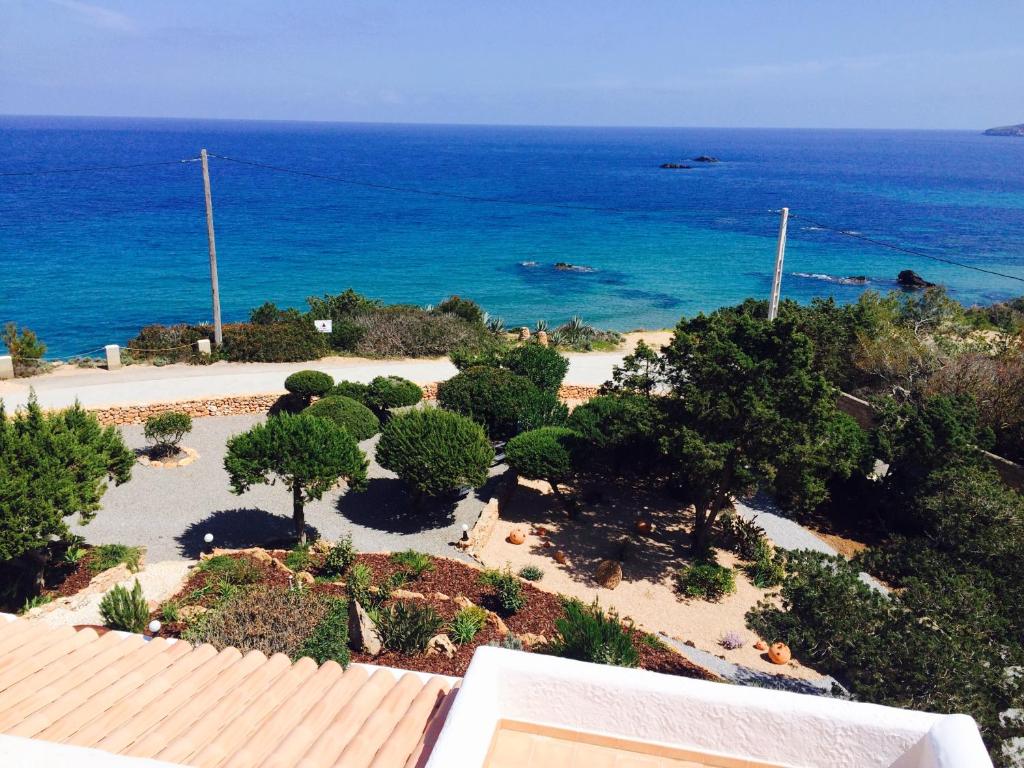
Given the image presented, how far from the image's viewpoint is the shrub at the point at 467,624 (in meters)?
10.6

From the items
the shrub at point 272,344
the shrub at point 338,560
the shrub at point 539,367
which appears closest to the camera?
the shrub at point 338,560

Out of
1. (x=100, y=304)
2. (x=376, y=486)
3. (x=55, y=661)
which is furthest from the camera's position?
(x=100, y=304)

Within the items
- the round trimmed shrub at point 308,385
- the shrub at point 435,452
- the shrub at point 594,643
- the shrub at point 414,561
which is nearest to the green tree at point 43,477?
the shrub at point 414,561

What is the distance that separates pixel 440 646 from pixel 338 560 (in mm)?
3382

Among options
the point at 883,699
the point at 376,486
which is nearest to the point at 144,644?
the point at 883,699

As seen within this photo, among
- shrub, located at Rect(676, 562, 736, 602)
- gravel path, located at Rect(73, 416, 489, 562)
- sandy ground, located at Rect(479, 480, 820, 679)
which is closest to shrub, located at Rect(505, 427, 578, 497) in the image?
sandy ground, located at Rect(479, 480, 820, 679)

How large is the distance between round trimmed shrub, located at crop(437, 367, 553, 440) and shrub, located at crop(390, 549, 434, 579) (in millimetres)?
5428

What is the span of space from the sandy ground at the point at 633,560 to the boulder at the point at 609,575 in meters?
0.12

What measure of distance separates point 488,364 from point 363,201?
7432cm

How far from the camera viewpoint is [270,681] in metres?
6.45

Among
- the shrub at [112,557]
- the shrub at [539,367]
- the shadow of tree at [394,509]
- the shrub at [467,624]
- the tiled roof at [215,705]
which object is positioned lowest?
the shadow of tree at [394,509]

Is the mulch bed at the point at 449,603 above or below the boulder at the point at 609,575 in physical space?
above

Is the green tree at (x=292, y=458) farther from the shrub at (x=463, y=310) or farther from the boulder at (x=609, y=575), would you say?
the shrub at (x=463, y=310)

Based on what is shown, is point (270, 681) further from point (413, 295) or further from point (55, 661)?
point (413, 295)
